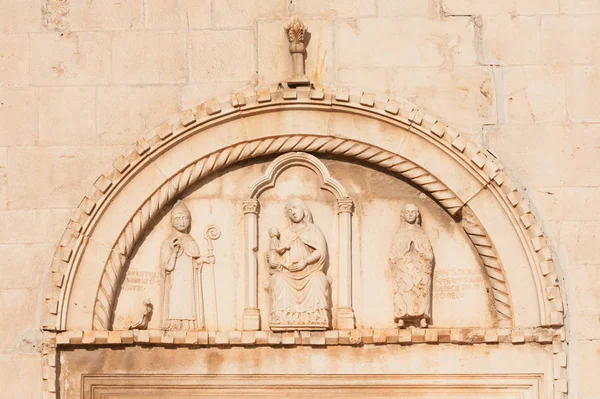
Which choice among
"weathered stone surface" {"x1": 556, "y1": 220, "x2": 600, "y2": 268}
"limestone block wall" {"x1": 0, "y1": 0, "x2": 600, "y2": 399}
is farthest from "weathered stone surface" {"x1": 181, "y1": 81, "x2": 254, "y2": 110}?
"weathered stone surface" {"x1": 556, "y1": 220, "x2": 600, "y2": 268}

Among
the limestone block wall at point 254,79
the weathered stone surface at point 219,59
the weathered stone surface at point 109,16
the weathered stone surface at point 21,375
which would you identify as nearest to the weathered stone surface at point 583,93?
the limestone block wall at point 254,79

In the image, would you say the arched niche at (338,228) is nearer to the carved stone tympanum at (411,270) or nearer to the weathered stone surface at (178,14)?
the carved stone tympanum at (411,270)

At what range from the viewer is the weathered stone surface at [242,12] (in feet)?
34.9

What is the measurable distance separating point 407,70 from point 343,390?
94.8 inches

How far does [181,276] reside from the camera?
10.4 meters

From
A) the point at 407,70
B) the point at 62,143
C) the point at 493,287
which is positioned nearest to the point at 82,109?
the point at 62,143

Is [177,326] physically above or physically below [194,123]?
below

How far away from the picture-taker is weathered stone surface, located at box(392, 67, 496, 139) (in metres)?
10.5

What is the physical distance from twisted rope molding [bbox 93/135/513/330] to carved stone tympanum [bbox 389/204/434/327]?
0.26 m

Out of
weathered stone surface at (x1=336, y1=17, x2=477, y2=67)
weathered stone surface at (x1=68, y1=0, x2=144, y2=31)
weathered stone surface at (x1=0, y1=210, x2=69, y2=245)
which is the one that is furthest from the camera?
weathered stone surface at (x1=68, y1=0, x2=144, y2=31)

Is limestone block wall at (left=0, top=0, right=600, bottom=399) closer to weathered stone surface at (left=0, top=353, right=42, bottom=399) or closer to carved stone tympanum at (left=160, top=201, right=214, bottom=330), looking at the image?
weathered stone surface at (left=0, top=353, right=42, bottom=399)

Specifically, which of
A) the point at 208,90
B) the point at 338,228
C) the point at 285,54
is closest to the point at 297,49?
the point at 285,54

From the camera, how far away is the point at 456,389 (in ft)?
33.7

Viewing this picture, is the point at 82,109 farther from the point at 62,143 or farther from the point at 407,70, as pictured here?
the point at 407,70
